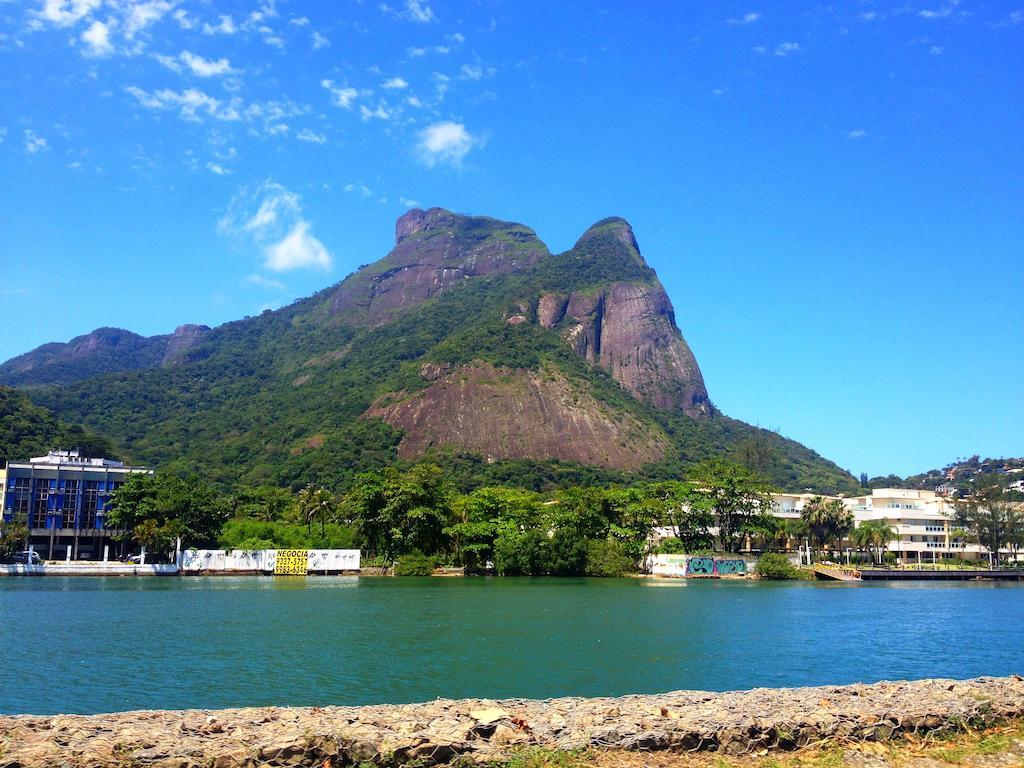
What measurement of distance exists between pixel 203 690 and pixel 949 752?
19514 millimetres

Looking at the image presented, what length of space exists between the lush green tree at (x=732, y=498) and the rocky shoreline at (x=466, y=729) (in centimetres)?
7836

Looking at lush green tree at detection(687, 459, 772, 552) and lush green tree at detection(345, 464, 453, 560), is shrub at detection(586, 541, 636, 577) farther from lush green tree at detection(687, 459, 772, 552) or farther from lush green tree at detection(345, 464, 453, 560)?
lush green tree at detection(345, 464, 453, 560)

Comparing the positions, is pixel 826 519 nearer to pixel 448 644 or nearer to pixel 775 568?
pixel 775 568

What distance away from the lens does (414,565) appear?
82812 millimetres

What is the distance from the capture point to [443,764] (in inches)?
502

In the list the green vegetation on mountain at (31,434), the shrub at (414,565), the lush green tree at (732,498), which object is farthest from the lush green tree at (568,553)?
the green vegetation on mountain at (31,434)

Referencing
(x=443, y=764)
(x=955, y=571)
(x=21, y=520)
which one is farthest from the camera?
(x=955, y=571)

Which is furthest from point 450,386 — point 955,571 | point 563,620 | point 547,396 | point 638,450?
point 563,620

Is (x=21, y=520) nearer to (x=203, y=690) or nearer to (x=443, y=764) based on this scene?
(x=203, y=690)

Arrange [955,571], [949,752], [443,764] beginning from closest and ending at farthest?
[443,764] → [949,752] → [955,571]

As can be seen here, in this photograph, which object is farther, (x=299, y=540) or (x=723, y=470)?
(x=723, y=470)

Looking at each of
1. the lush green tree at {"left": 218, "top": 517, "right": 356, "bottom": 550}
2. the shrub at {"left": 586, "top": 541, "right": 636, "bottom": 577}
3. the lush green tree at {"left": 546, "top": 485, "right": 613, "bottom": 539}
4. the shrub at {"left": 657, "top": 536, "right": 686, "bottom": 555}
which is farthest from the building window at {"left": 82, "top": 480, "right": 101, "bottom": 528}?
the shrub at {"left": 657, "top": 536, "right": 686, "bottom": 555}

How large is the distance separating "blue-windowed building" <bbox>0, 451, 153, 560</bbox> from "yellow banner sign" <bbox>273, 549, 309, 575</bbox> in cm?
1915

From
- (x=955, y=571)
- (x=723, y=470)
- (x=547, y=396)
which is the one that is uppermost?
(x=547, y=396)
